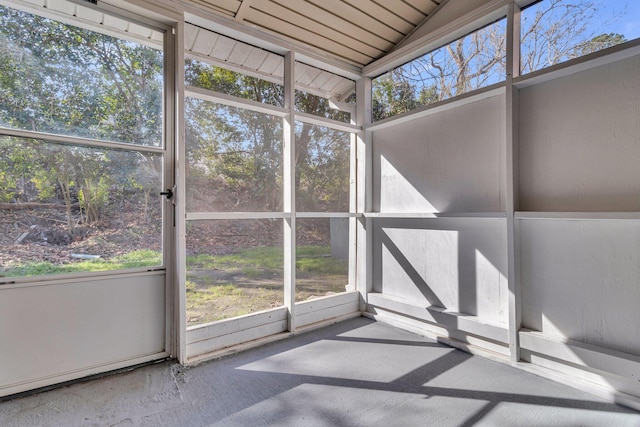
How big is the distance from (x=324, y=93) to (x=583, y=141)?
223 cm

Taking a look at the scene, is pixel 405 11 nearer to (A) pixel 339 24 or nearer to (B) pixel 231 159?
(A) pixel 339 24

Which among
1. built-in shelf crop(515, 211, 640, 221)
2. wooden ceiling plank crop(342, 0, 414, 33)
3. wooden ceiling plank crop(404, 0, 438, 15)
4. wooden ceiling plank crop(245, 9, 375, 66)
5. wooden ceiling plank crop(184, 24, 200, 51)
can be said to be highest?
wooden ceiling plank crop(404, 0, 438, 15)

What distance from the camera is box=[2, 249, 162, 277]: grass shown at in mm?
1877

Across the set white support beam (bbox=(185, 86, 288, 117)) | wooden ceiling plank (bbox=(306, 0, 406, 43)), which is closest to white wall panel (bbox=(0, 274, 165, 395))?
white support beam (bbox=(185, 86, 288, 117))

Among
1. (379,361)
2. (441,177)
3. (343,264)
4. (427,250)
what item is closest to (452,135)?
(441,177)

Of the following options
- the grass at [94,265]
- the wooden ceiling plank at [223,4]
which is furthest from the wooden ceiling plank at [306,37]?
the grass at [94,265]

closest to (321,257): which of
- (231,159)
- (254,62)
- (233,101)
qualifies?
(231,159)

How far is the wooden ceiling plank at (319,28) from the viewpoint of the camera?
246 cm

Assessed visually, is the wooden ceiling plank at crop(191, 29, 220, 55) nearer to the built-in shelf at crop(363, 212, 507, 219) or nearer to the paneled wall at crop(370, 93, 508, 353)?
the paneled wall at crop(370, 93, 508, 353)

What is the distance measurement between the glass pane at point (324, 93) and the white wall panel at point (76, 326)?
6.80 feet

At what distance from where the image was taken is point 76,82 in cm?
202

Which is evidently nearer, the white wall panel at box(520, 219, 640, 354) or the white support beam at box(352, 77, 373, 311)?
the white wall panel at box(520, 219, 640, 354)

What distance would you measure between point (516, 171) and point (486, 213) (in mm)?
355

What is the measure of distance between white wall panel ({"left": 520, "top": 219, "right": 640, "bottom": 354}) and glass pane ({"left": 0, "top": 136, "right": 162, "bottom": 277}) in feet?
8.93
